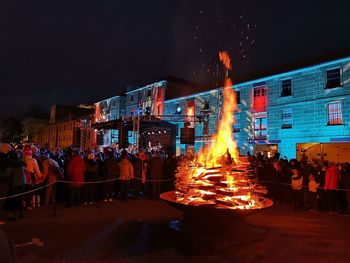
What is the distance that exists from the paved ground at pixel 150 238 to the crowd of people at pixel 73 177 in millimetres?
837

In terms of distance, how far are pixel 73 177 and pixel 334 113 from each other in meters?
19.6

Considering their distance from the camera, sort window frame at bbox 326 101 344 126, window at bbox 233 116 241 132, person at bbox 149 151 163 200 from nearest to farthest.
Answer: person at bbox 149 151 163 200 < window frame at bbox 326 101 344 126 < window at bbox 233 116 241 132

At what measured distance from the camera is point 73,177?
477 inches

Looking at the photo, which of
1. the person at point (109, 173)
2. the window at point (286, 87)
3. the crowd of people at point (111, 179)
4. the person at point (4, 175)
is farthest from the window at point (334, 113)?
the person at point (4, 175)

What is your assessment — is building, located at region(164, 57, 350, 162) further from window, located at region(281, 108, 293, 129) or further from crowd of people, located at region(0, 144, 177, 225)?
crowd of people, located at region(0, 144, 177, 225)

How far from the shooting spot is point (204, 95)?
34.5 meters

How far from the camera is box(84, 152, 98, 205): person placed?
12938 millimetres

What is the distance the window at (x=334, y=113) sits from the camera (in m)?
23.8

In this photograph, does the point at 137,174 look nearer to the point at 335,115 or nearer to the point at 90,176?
the point at 90,176

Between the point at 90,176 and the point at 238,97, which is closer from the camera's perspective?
the point at 90,176

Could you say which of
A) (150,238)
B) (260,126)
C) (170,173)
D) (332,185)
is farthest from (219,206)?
(260,126)

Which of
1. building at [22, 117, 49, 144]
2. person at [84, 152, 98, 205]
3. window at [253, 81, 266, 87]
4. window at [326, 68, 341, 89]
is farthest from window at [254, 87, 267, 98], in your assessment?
building at [22, 117, 49, 144]

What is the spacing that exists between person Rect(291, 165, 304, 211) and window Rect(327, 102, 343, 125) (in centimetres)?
1275

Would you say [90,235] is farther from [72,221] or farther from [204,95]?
[204,95]
